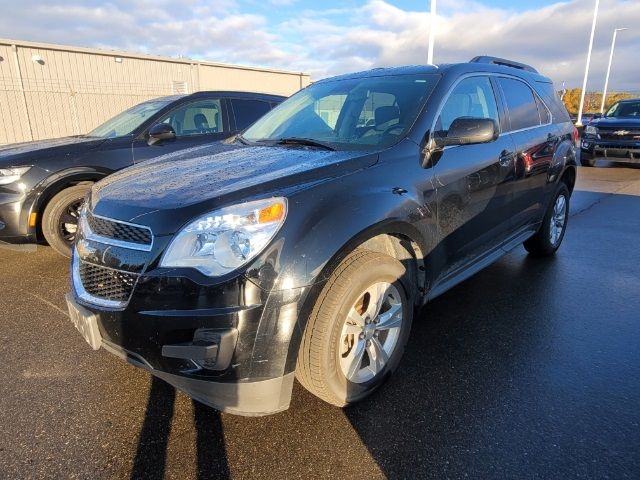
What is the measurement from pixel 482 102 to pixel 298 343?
2487 mm

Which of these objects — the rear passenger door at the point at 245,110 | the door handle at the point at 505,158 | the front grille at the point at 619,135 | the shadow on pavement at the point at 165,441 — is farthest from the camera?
the front grille at the point at 619,135

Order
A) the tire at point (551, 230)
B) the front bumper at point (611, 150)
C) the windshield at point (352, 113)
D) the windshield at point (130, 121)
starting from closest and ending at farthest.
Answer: the windshield at point (352, 113), the tire at point (551, 230), the windshield at point (130, 121), the front bumper at point (611, 150)

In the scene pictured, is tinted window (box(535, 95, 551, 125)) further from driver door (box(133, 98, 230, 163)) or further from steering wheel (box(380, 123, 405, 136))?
driver door (box(133, 98, 230, 163))

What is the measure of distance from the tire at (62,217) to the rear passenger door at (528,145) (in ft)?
13.8

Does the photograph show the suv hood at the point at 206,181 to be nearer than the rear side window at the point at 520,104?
Yes

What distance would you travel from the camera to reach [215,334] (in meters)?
1.91

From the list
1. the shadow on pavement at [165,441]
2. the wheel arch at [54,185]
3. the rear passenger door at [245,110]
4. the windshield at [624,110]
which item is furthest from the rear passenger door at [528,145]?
the windshield at [624,110]

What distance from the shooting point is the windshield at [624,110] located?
40.6 feet

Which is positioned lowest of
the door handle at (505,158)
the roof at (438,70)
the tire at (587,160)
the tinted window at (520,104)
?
the tire at (587,160)

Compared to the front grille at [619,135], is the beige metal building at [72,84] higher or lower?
higher

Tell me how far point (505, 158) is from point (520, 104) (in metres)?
0.80

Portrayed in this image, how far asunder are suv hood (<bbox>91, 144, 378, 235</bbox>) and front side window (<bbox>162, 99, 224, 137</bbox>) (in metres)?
2.85

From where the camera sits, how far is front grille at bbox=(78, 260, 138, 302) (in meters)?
2.07

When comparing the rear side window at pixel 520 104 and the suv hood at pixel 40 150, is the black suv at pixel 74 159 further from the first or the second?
the rear side window at pixel 520 104
